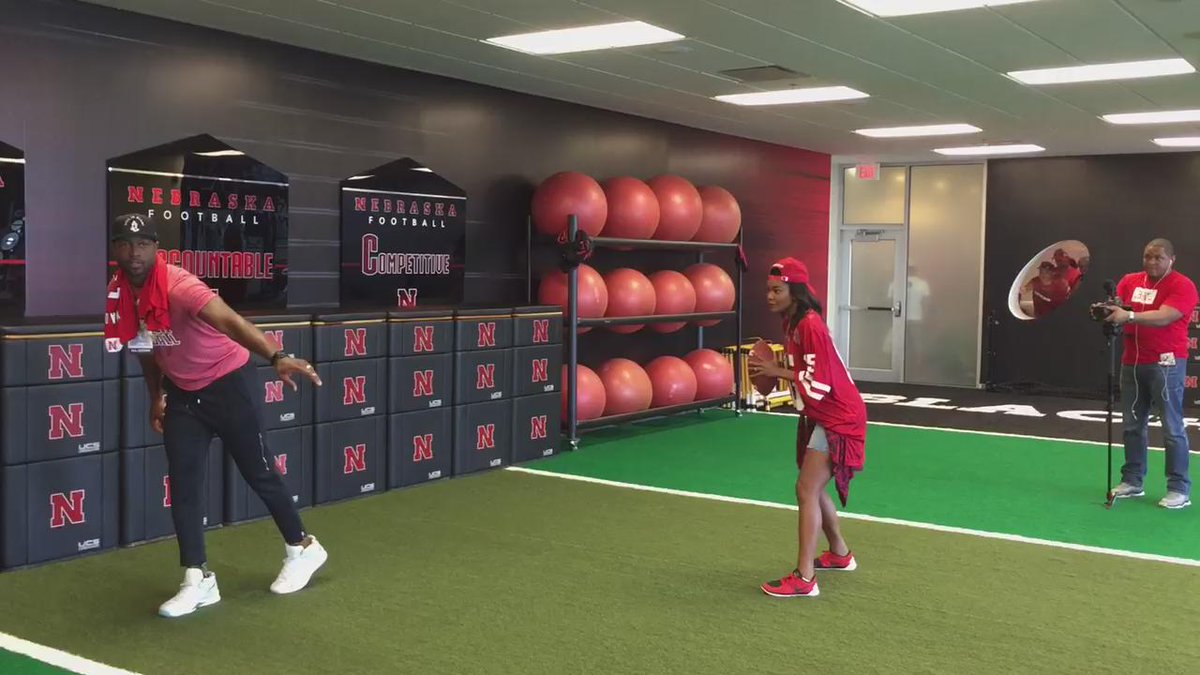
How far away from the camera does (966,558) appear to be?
5250 mm

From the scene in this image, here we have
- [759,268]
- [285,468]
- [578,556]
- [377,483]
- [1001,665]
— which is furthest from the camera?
[759,268]

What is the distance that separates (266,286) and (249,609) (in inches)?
114

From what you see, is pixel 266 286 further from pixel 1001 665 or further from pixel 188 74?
pixel 1001 665

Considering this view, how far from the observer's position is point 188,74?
6.40m

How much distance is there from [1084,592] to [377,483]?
3.96 meters

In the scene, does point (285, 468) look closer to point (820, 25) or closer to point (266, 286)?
point (266, 286)

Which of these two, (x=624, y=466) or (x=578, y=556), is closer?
(x=578, y=556)

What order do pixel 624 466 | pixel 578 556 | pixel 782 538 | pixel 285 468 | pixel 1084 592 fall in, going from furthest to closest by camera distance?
pixel 624 466 → pixel 285 468 → pixel 782 538 → pixel 578 556 → pixel 1084 592

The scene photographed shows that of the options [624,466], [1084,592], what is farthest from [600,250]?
[1084,592]

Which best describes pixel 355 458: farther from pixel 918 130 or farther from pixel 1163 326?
pixel 918 130

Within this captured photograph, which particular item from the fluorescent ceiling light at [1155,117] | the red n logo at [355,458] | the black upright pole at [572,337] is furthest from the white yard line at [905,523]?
the fluorescent ceiling light at [1155,117]

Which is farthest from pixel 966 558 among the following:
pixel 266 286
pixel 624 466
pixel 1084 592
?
pixel 266 286

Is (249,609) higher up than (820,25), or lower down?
lower down

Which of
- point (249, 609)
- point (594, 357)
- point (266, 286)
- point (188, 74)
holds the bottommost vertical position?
point (249, 609)
